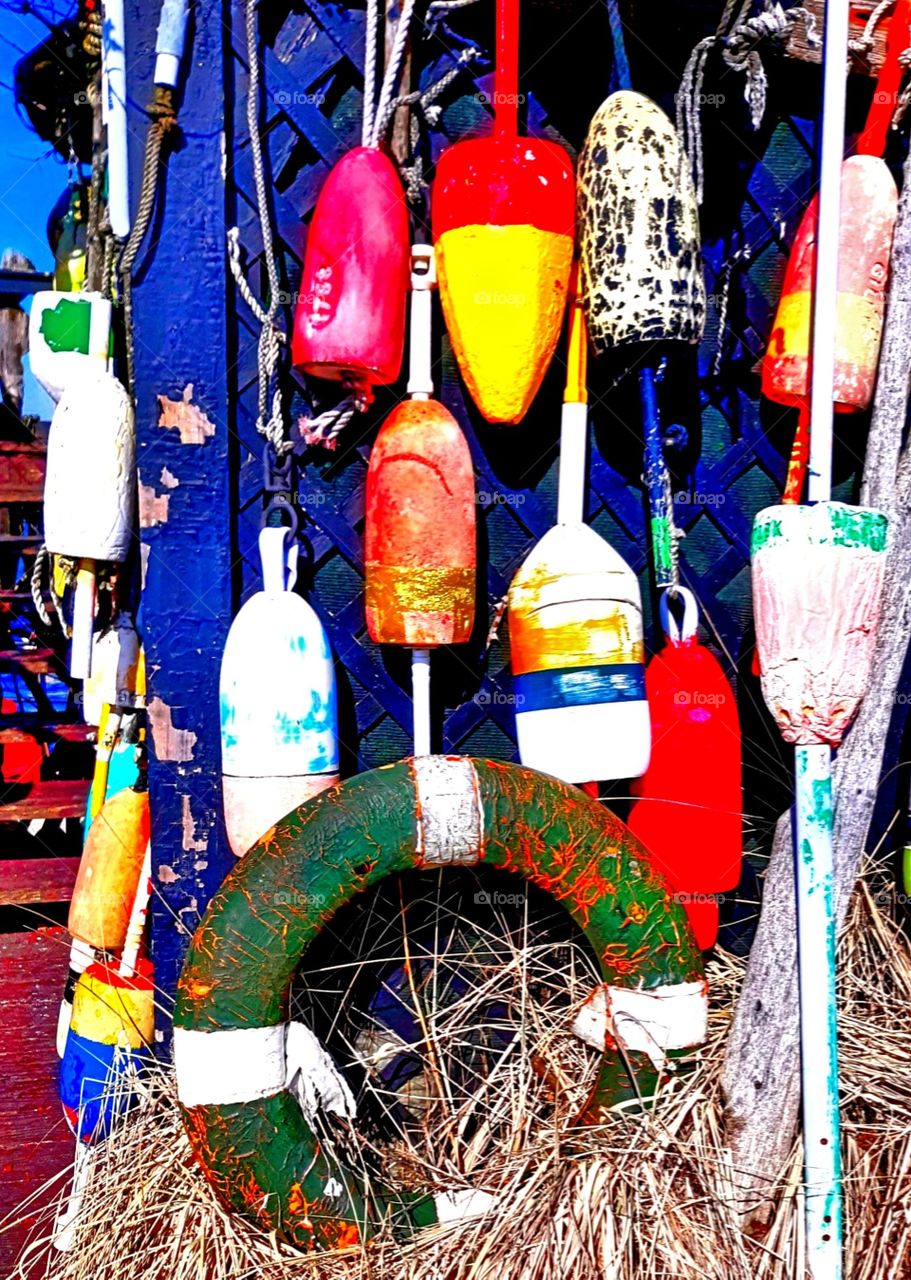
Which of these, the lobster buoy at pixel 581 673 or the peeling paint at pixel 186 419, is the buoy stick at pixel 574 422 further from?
the peeling paint at pixel 186 419

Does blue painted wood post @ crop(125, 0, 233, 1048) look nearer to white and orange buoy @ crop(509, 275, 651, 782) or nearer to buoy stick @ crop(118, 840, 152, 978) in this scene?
buoy stick @ crop(118, 840, 152, 978)

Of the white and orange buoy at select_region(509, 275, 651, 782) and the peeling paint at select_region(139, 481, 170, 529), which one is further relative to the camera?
the peeling paint at select_region(139, 481, 170, 529)

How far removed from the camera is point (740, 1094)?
1621 mm

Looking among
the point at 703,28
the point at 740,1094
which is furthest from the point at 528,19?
the point at 740,1094

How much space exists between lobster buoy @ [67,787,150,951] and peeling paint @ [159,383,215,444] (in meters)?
0.73

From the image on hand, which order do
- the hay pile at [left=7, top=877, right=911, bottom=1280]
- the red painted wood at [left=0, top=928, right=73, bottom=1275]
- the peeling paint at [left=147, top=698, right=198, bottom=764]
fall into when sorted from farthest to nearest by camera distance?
the red painted wood at [left=0, top=928, right=73, bottom=1275] → the peeling paint at [left=147, top=698, right=198, bottom=764] → the hay pile at [left=7, top=877, right=911, bottom=1280]

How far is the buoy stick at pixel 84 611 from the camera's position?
1.99m

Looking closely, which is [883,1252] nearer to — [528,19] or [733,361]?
[733,361]

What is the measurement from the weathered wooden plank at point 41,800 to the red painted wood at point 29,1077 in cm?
32

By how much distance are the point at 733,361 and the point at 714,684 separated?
2.32ft

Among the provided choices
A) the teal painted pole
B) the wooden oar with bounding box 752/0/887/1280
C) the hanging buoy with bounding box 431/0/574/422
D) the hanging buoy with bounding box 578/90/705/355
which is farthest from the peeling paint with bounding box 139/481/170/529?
the teal painted pole

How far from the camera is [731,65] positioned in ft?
6.04

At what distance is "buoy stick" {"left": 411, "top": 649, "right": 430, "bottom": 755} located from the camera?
1885 mm

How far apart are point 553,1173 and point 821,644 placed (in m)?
0.92
